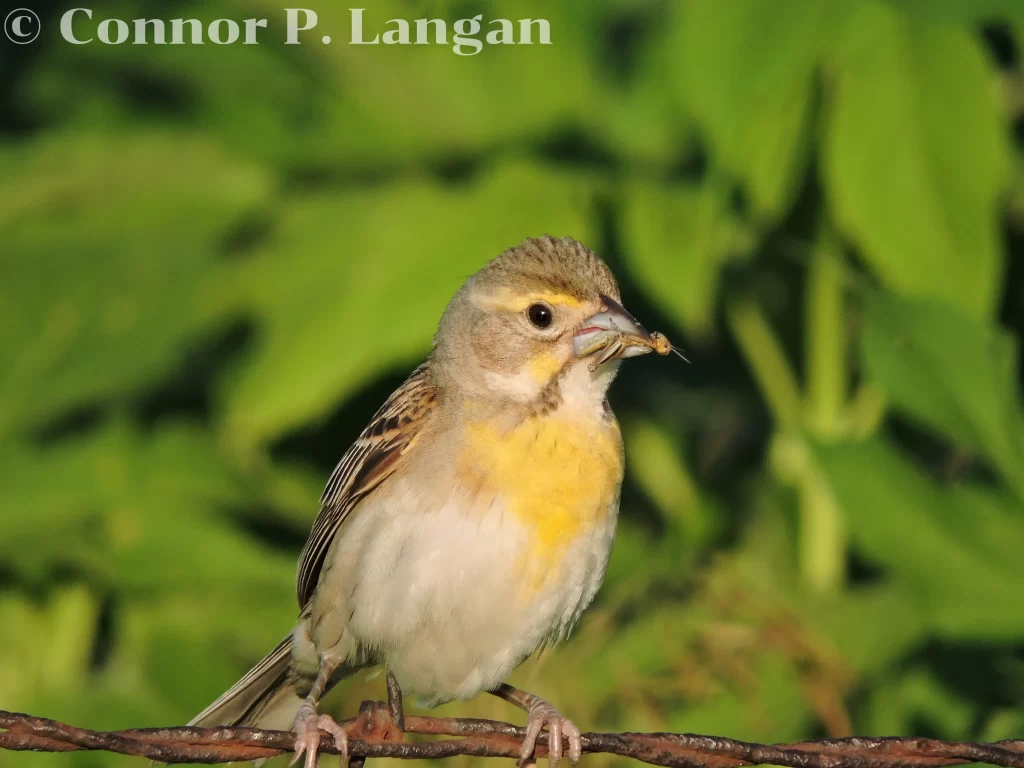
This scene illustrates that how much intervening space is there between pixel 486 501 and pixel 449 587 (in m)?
0.23

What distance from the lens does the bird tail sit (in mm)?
4410

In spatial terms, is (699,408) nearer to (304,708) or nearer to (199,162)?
(199,162)

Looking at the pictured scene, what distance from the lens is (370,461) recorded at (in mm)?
4133

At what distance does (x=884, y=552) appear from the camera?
4.12 m

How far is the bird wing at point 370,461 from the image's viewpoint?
407 centimetres

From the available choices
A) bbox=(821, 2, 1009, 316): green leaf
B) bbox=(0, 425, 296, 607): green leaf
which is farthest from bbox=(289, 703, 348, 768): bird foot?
bbox=(821, 2, 1009, 316): green leaf

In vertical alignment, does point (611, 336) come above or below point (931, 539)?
above

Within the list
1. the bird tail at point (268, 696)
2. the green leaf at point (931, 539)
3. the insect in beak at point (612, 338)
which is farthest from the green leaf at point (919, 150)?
the bird tail at point (268, 696)

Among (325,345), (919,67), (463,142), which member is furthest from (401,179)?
(919,67)

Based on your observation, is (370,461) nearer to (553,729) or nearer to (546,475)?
(546,475)

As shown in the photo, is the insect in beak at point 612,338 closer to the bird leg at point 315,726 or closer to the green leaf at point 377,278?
the green leaf at point 377,278

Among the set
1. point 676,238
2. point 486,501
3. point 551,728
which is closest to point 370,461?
point 486,501

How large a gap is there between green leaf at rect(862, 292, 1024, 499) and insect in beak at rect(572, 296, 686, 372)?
2.00 ft

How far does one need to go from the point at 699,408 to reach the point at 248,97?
92.8 inches
